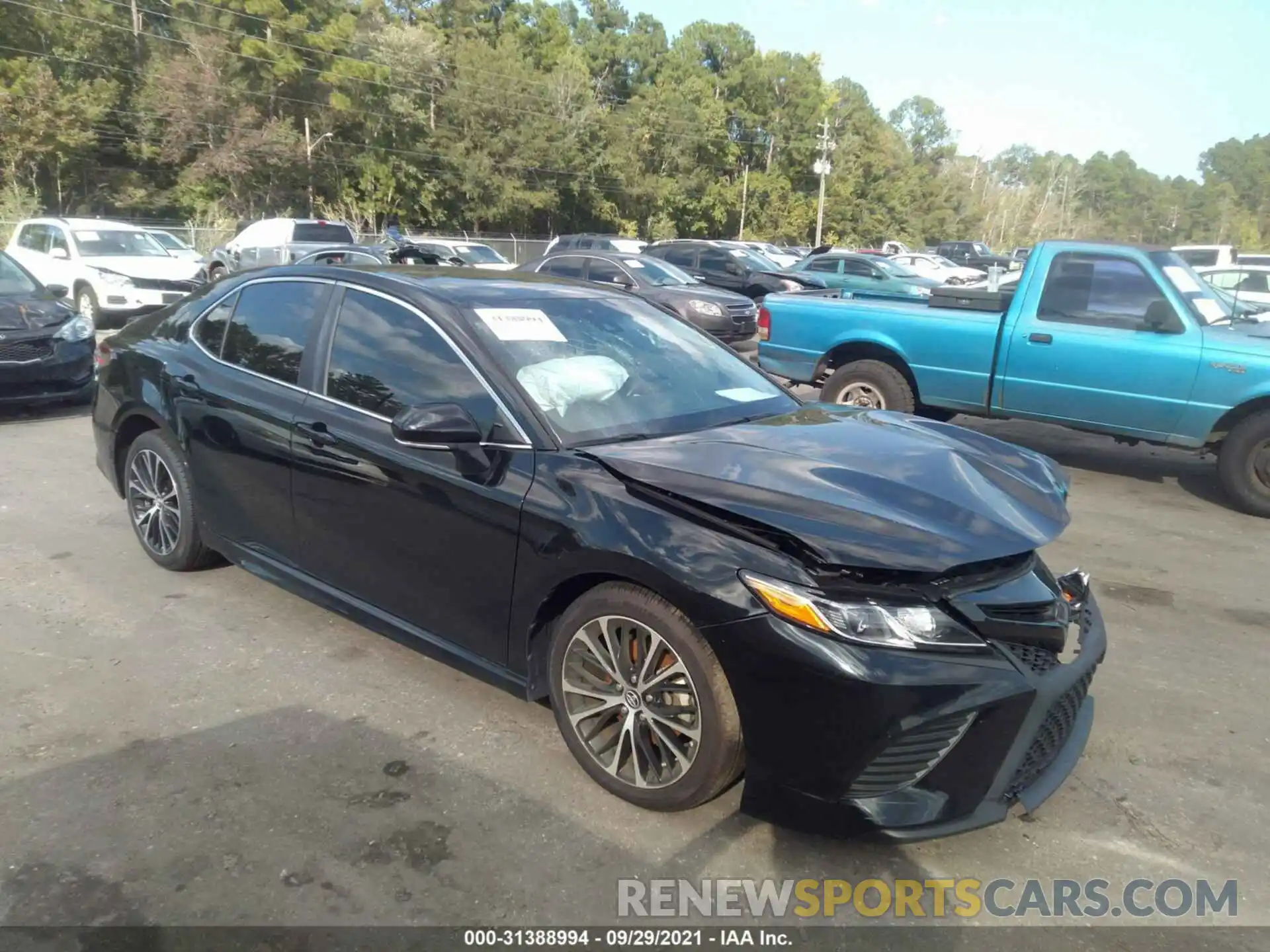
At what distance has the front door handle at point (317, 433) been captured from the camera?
3.85 m

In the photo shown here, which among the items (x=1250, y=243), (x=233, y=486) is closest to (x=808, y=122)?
(x=1250, y=243)

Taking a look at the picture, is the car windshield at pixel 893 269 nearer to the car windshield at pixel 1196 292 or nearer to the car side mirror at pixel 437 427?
the car windshield at pixel 1196 292

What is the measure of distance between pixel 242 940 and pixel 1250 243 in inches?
3388

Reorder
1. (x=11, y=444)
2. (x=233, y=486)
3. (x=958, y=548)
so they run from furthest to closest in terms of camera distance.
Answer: (x=11, y=444)
(x=233, y=486)
(x=958, y=548)

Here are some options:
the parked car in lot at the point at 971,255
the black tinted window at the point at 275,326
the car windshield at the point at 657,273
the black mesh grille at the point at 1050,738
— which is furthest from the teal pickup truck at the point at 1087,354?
the parked car in lot at the point at 971,255

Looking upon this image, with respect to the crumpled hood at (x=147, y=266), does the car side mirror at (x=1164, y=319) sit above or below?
above

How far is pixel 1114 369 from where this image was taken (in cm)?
714

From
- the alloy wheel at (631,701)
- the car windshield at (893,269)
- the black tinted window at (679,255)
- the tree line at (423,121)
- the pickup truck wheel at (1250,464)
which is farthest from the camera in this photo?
the tree line at (423,121)

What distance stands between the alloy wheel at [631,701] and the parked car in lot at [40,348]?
7555 mm

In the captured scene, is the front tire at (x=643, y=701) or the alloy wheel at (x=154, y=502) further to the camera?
the alloy wheel at (x=154, y=502)

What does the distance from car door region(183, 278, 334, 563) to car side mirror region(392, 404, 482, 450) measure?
38.5 inches

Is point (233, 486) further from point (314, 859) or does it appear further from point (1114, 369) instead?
point (1114, 369)

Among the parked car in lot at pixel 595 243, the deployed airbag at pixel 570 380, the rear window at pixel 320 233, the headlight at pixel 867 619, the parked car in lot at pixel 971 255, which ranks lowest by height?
the headlight at pixel 867 619

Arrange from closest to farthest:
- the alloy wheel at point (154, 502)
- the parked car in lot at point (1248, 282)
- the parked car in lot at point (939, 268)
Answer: the alloy wheel at point (154, 502), the parked car in lot at point (1248, 282), the parked car in lot at point (939, 268)
